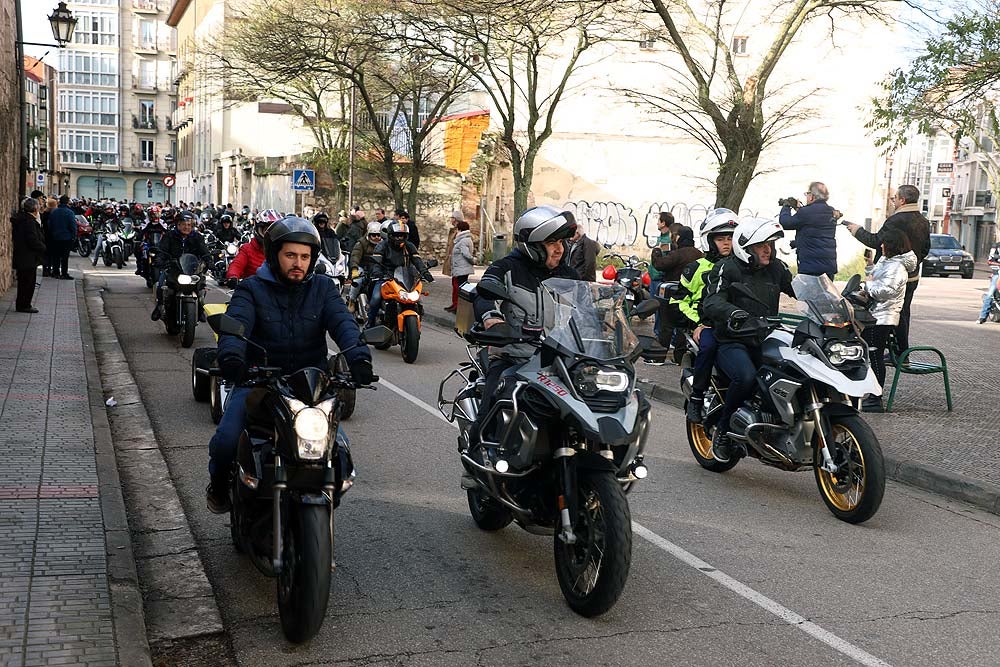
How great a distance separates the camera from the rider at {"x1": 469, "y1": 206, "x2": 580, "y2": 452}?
5570 millimetres

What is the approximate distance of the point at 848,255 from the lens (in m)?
33.4

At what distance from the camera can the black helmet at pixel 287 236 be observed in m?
4.98

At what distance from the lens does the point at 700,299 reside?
946 cm

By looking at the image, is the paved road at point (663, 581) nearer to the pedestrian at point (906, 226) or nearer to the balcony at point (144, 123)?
the pedestrian at point (906, 226)

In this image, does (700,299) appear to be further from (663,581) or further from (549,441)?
(549,441)

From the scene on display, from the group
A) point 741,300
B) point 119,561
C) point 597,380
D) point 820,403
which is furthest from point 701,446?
point 119,561

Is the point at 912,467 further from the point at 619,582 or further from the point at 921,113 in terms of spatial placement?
the point at 921,113

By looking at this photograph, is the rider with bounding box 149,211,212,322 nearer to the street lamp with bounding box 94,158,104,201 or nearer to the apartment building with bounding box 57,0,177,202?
the apartment building with bounding box 57,0,177,202

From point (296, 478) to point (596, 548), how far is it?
1324 millimetres

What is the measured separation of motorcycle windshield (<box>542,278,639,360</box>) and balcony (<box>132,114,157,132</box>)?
353 ft

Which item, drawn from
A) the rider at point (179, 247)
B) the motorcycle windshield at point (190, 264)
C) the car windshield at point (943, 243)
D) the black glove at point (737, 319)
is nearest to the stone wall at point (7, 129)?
the rider at point (179, 247)

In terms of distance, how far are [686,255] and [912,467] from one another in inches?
287

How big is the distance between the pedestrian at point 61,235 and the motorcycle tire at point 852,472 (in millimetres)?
21382

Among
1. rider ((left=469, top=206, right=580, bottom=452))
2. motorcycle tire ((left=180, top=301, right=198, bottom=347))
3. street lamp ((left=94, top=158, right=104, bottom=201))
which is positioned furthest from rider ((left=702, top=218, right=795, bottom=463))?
street lamp ((left=94, top=158, right=104, bottom=201))
